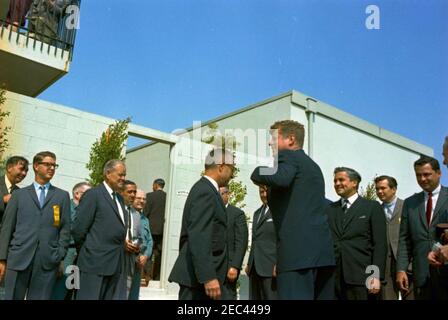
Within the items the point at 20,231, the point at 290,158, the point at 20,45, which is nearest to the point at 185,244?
the point at 290,158

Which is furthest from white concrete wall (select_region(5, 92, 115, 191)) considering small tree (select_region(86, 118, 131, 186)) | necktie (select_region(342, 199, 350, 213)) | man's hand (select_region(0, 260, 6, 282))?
necktie (select_region(342, 199, 350, 213))

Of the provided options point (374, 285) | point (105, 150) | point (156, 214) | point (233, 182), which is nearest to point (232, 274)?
point (374, 285)

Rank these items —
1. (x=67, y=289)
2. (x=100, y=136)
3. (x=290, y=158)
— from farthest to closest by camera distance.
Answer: (x=100, y=136), (x=67, y=289), (x=290, y=158)

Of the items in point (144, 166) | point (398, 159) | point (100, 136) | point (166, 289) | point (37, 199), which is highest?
point (398, 159)

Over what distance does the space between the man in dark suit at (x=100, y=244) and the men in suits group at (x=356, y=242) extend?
2.09m

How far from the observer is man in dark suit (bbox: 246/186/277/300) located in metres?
4.87

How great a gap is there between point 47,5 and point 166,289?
257 inches

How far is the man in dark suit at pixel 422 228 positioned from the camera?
12.3 ft

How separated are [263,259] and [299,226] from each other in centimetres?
205

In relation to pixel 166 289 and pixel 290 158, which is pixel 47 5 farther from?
pixel 290 158

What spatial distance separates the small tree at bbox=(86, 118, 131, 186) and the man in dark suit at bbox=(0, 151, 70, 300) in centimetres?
399

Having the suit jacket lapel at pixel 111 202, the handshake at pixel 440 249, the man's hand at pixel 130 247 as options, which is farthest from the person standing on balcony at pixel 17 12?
the handshake at pixel 440 249

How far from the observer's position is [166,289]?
30.2 ft

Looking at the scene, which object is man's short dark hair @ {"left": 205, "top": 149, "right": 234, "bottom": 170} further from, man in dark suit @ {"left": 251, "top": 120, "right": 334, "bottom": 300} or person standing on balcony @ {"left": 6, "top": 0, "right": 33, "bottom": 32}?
person standing on balcony @ {"left": 6, "top": 0, "right": 33, "bottom": 32}
